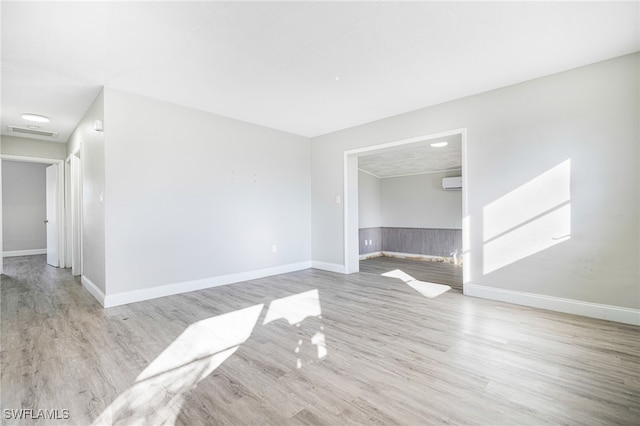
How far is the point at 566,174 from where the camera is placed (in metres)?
3.05

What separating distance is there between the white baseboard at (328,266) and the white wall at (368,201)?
6.32 feet

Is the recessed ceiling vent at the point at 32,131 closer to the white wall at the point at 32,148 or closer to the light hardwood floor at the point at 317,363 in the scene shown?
the white wall at the point at 32,148

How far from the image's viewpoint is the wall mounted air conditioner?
21.0ft

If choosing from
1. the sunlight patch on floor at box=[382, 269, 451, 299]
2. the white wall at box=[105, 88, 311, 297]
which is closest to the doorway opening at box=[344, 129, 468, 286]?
the sunlight patch on floor at box=[382, 269, 451, 299]

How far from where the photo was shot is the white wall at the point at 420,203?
6754 millimetres

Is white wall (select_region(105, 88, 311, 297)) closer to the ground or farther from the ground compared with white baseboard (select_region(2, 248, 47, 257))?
farther from the ground

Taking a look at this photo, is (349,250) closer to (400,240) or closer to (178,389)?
(400,240)

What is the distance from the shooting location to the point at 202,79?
126 inches

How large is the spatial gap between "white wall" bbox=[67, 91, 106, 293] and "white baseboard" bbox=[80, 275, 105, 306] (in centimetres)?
4

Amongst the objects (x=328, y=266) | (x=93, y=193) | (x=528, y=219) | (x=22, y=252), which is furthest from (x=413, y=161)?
(x=22, y=252)

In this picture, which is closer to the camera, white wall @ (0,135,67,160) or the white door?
white wall @ (0,135,67,160)

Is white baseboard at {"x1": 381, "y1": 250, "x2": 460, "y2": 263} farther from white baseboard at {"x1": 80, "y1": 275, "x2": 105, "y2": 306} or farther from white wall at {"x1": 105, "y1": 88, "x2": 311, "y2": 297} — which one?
white baseboard at {"x1": 80, "y1": 275, "x2": 105, "y2": 306}

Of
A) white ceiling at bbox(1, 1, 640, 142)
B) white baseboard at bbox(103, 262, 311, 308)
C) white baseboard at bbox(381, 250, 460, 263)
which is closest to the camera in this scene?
white ceiling at bbox(1, 1, 640, 142)

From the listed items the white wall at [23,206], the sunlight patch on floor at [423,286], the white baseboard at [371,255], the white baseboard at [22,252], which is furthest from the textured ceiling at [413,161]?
the white baseboard at [22,252]
